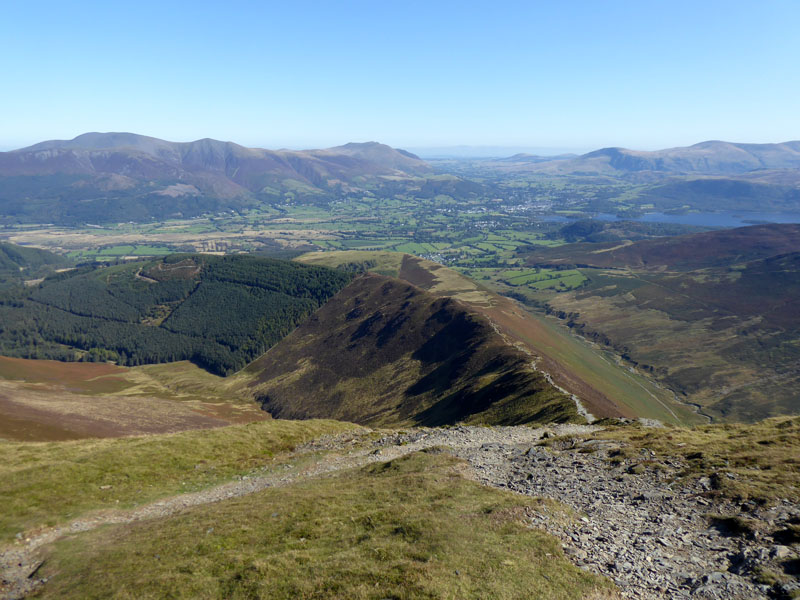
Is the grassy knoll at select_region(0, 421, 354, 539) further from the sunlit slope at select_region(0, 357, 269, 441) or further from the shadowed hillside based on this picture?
the shadowed hillside

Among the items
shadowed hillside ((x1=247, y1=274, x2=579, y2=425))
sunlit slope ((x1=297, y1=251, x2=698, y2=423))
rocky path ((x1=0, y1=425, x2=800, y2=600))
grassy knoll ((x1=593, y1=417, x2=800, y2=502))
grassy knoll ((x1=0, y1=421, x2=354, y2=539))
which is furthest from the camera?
sunlit slope ((x1=297, y1=251, x2=698, y2=423))

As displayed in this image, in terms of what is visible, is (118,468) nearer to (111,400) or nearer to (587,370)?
(111,400)

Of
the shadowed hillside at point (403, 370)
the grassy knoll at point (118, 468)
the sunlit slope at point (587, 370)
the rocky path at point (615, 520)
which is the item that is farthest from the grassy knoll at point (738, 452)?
the grassy knoll at point (118, 468)

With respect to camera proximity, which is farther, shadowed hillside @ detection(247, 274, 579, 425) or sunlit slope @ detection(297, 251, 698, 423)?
sunlit slope @ detection(297, 251, 698, 423)

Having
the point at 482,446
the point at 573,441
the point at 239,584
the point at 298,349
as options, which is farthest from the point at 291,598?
the point at 298,349

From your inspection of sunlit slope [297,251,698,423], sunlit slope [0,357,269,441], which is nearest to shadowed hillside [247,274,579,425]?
sunlit slope [297,251,698,423]

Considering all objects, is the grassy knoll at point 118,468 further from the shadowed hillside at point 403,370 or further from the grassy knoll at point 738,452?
the grassy knoll at point 738,452

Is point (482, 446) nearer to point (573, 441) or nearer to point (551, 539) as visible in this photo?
point (573, 441)
